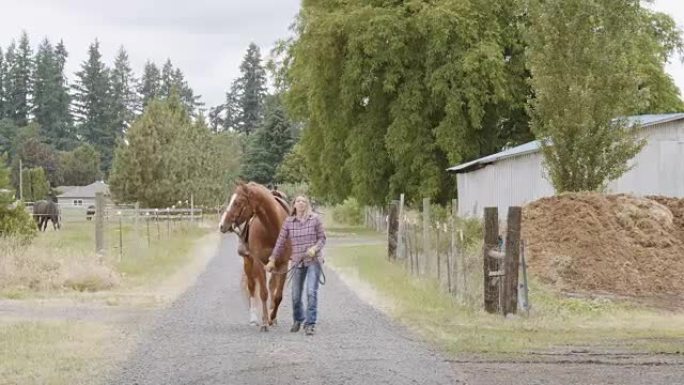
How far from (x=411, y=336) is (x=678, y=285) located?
762 centimetres

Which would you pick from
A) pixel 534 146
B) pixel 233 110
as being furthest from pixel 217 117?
pixel 534 146

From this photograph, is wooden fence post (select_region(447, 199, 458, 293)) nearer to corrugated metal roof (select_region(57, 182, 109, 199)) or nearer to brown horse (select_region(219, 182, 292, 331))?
brown horse (select_region(219, 182, 292, 331))

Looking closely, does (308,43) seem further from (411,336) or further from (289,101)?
(411,336)

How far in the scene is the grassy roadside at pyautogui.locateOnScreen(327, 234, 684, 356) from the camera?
12461mm

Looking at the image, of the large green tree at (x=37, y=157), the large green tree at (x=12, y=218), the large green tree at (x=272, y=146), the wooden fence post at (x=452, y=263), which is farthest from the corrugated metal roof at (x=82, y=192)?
the wooden fence post at (x=452, y=263)

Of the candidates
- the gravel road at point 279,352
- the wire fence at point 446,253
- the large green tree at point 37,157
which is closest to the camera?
the gravel road at point 279,352

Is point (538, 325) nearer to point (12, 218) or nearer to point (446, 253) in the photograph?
point (446, 253)

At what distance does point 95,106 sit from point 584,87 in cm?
12424

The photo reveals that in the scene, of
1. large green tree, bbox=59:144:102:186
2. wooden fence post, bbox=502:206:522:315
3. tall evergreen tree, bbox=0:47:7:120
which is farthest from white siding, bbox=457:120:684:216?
tall evergreen tree, bbox=0:47:7:120

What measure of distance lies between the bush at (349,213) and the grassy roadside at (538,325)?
46641mm

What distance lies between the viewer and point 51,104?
13925 cm

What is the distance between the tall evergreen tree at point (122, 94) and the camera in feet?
471

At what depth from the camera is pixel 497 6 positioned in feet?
142

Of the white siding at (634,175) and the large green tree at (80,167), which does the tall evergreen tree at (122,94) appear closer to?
the large green tree at (80,167)
